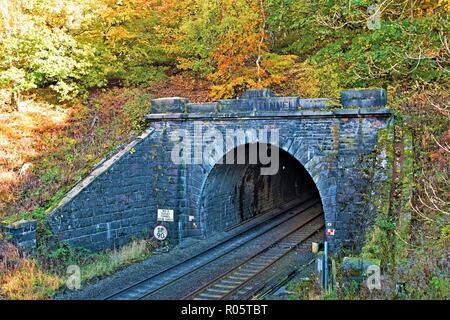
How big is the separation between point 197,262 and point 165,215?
271 cm

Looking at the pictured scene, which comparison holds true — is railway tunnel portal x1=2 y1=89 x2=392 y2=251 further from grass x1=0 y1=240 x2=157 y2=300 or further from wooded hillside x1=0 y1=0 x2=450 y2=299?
wooded hillside x1=0 y1=0 x2=450 y2=299

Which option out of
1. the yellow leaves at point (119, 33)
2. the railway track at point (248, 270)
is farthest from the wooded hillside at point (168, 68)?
the railway track at point (248, 270)

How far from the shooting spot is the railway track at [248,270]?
11031 mm

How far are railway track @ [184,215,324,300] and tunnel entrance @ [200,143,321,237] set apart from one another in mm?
2412

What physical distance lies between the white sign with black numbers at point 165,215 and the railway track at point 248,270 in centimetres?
331

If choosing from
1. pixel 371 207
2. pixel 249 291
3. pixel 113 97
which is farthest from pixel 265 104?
pixel 113 97

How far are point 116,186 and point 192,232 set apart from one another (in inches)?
126

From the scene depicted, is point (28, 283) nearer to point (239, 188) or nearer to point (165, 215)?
point (165, 215)

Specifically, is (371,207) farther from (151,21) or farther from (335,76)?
(151,21)

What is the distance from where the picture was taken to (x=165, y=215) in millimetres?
15867

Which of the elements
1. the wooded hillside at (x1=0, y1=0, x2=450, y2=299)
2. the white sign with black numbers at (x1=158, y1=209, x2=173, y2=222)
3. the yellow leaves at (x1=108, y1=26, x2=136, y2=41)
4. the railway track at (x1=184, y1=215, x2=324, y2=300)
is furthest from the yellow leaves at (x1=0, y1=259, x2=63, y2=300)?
the yellow leaves at (x1=108, y1=26, x2=136, y2=41)

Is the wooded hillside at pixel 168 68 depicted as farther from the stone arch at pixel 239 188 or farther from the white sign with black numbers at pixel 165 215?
the white sign with black numbers at pixel 165 215

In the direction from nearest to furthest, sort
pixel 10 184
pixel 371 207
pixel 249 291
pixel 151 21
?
pixel 249 291 → pixel 371 207 → pixel 10 184 → pixel 151 21

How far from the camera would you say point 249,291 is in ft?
36.7
